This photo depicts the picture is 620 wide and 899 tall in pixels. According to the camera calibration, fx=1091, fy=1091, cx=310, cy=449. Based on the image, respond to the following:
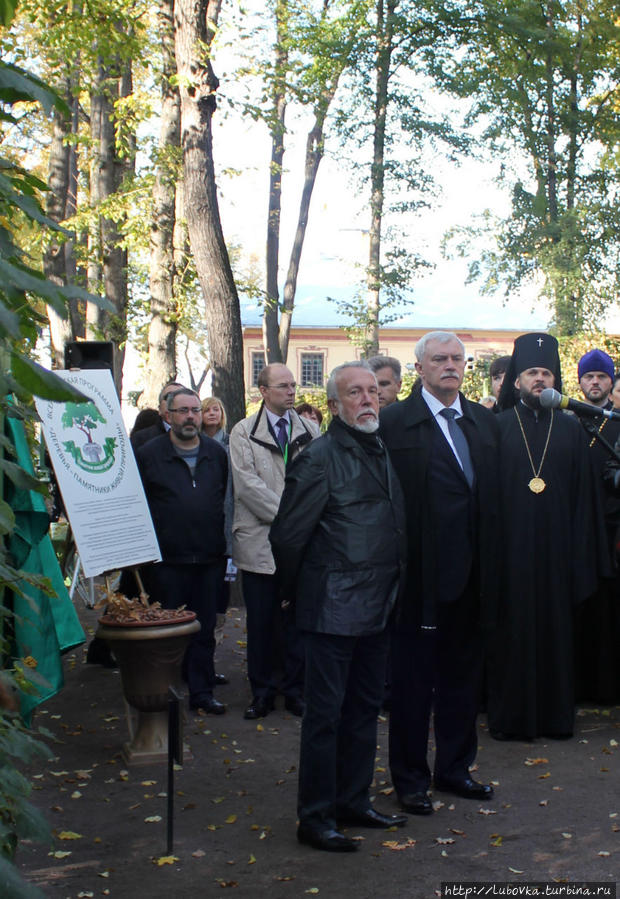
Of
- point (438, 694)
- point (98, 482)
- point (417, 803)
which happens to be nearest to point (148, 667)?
point (98, 482)

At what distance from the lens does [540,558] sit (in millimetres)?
7219

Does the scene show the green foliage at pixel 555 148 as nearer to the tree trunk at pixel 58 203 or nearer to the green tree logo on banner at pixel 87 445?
the tree trunk at pixel 58 203

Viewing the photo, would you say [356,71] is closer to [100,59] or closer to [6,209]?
[100,59]

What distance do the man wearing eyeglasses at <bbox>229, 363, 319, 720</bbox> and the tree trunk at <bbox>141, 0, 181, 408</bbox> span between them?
6.50 metres

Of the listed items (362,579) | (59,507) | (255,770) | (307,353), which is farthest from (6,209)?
(307,353)

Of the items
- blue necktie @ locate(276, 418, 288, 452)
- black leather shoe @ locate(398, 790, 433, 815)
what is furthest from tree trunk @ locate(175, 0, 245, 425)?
black leather shoe @ locate(398, 790, 433, 815)

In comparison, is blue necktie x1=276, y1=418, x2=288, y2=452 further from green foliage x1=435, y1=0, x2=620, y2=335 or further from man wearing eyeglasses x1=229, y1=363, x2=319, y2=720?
green foliage x1=435, y1=0, x2=620, y2=335

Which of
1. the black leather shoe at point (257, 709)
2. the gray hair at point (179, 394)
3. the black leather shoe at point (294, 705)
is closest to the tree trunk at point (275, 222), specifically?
the gray hair at point (179, 394)

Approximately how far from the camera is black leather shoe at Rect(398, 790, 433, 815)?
5.51m

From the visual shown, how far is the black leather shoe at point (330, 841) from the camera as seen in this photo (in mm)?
4996

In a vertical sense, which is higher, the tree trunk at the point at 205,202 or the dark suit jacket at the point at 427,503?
the tree trunk at the point at 205,202

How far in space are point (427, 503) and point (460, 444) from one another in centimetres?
42

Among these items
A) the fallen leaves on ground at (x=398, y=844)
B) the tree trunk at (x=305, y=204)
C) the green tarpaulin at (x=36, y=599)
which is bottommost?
the fallen leaves on ground at (x=398, y=844)

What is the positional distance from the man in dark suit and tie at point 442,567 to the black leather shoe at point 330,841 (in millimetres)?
627
